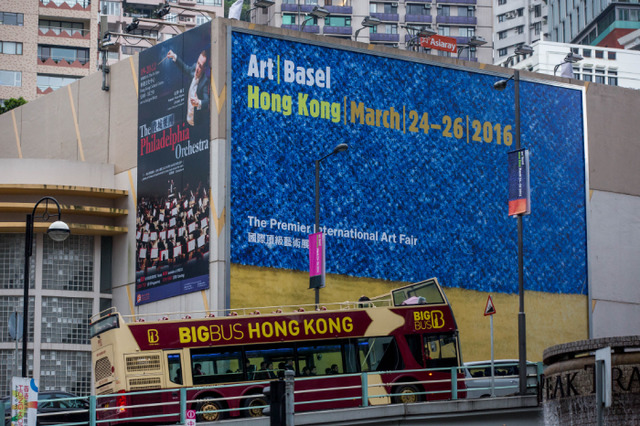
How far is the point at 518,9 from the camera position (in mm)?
172500

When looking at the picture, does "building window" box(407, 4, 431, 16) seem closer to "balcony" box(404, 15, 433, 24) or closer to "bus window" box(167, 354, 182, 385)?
"balcony" box(404, 15, 433, 24)

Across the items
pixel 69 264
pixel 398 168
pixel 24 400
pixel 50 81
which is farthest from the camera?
pixel 50 81

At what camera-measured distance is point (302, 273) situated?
162ft

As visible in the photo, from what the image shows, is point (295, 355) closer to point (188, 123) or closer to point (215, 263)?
point (215, 263)

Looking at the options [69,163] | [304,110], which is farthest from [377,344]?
[69,163]

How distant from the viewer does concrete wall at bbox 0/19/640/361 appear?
48.4 metres

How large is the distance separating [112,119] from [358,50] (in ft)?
37.1

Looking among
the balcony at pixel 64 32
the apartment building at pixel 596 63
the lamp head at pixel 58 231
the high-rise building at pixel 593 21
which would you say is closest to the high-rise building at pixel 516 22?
the high-rise building at pixel 593 21

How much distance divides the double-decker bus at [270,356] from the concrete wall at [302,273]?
1145cm

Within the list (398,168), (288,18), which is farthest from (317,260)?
(288,18)

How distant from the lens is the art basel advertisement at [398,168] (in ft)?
162

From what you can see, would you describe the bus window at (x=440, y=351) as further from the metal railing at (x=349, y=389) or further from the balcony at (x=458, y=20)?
the balcony at (x=458, y=20)

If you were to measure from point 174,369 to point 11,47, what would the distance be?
69.0 meters

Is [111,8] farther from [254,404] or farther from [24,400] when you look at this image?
[24,400]
